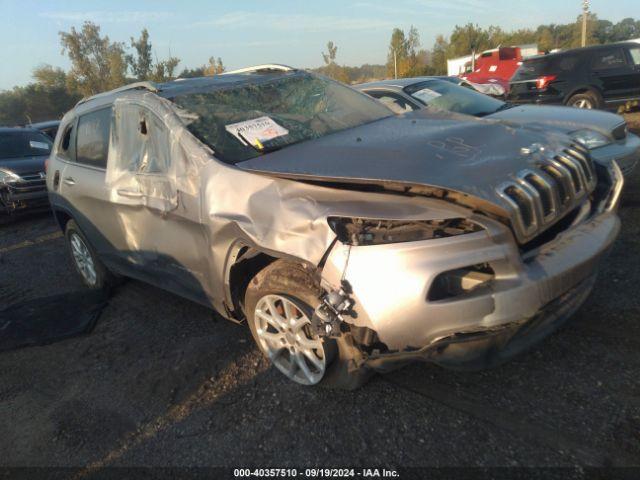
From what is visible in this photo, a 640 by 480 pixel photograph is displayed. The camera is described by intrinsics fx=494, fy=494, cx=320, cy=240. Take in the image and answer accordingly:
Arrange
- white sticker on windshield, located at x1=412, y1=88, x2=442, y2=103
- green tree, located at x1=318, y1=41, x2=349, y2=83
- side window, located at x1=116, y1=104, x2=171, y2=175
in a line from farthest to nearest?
green tree, located at x1=318, y1=41, x2=349, y2=83, white sticker on windshield, located at x1=412, y1=88, x2=442, y2=103, side window, located at x1=116, y1=104, x2=171, y2=175

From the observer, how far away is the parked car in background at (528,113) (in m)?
5.02

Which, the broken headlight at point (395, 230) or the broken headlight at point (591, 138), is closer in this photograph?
the broken headlight at point (395, 230)

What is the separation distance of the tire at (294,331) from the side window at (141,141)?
3.54 ft

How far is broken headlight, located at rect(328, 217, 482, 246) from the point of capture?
88.7 inches

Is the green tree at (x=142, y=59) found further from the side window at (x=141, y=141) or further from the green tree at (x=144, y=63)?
the side window at (x=141, y=141)

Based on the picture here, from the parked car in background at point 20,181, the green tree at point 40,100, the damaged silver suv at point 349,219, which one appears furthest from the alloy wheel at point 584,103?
the green tree at point 40,100

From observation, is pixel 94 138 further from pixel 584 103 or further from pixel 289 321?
pixel 584 103

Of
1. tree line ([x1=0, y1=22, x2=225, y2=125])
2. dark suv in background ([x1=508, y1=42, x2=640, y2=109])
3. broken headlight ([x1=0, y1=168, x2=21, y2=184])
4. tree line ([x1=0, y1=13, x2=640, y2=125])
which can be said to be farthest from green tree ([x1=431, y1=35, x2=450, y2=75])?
broken headlight ([x1=0, y1=168, x2=21, y2=184])

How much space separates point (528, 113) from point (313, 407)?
178 inches

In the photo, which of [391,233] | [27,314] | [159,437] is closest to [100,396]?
[159,437]

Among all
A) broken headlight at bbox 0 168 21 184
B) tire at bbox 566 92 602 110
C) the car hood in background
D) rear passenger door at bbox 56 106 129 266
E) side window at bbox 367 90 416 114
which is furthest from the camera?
tire at bbox 566 92 602 110

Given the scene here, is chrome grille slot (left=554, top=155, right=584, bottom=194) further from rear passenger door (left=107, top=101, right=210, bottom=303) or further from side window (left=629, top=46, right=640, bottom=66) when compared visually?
side window (left=629, top=46, right=640, bottom=66)

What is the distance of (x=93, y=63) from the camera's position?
38.8 metres

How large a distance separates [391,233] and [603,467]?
132cm
